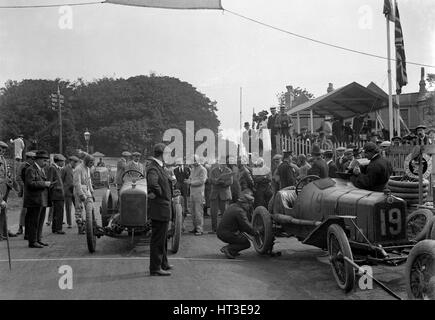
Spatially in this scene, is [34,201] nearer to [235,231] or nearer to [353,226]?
Result: [235,231]

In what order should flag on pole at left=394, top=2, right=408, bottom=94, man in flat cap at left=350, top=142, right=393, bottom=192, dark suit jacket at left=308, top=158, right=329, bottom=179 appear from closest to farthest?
1. man in flat cap at left=350, top=142, right=393, bottom=192
2. dark suit jacket at left=308, top=158, right=329, bottom=179
3. flag on pole at left=394, top=2, right=408, bottom=94

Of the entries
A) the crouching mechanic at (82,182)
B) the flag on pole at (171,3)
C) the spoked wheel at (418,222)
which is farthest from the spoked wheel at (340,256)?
the crouching mechanic at (82,182)

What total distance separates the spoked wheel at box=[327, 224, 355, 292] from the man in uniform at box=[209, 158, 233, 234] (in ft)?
15.4

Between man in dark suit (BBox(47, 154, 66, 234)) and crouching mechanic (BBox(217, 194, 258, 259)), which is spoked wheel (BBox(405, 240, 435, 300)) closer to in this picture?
crouching mechanic (BBox(217, 194, 258, 259))

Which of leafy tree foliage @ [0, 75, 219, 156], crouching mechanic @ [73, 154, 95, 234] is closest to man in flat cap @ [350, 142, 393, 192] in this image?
crouching mechanic @ [73, 154, 95, 234]

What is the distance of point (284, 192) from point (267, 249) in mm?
1038

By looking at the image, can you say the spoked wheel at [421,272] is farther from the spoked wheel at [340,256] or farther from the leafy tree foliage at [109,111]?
the leafy tree foliage at [109,111]

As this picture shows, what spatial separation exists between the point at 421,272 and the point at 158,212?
3.20 m

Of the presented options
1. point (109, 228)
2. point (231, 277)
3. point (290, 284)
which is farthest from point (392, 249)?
point (109, 228)

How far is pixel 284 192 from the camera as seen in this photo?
7863 mm

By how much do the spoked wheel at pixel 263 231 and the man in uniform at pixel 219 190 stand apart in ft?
7.33

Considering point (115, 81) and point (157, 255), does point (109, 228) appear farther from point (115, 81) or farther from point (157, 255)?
point (115, 81)

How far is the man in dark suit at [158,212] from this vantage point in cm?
598

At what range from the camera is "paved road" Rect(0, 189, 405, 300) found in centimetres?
513
